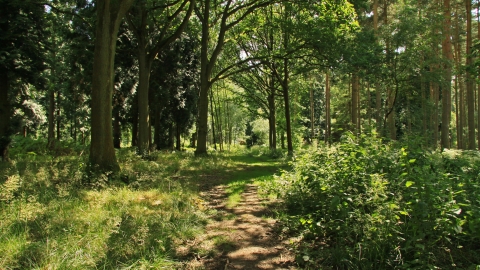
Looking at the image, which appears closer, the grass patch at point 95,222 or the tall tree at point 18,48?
the grass patch at point 95,222

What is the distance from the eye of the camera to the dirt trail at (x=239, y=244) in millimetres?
3707

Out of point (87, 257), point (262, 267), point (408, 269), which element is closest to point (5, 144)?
point (87, 257)

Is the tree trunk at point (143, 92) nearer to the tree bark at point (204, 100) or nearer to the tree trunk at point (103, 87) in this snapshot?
the tree bark at point (204, 100)

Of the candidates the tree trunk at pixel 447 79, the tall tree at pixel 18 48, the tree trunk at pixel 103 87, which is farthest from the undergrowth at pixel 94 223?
the tree trunk at pixel 447 79

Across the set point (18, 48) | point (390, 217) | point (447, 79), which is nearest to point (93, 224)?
point (390, 217)

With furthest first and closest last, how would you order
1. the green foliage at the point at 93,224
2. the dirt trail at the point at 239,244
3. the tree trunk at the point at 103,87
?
the tree trunk at the point at 103,87, the dirt trail at the point at 239,244, the green foliage at the point at 93,224

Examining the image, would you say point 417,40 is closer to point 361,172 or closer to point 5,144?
point 361,172

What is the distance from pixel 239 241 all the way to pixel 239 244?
11 centimetres

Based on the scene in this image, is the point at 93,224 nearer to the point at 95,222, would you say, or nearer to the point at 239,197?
the point at 95,222

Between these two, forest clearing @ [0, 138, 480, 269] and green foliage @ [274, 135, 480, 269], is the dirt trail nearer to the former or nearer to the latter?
forest clearing @ [0, 138, 480, 269]

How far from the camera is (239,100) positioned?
33250mm

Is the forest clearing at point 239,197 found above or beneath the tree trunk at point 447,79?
beneath

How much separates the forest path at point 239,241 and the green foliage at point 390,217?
0.36m

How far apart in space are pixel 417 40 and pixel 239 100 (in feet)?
63.8
